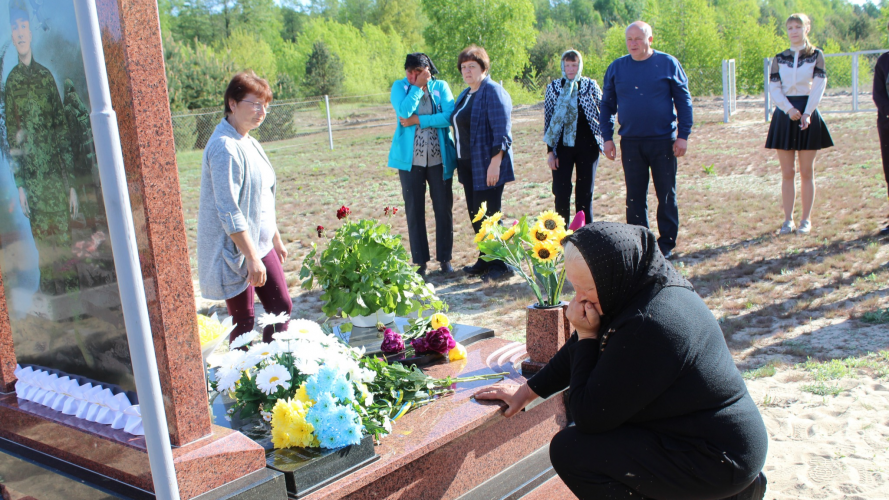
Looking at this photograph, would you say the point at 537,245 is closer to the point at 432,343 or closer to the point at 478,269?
the point at 432,343

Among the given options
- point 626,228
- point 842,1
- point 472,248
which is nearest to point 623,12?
point 842,1

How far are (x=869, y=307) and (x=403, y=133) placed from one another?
359 cm

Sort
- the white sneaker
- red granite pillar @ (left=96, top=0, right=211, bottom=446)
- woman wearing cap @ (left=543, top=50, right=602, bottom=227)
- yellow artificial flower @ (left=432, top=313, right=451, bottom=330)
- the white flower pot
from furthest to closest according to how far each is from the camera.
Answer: the white sneaker, woman wearing cap @ (left=543, top=50, right=602, bottom=227), the white flower pot, yellow artificial flower @ (left=432, top=313, right=451, bottom=330), red granite pillar @ (left=96, top=0, right=211, bottom=446)

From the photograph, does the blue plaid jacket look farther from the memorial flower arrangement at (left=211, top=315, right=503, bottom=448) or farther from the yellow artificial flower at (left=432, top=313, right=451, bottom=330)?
the memorial flower arrangement at (left=211, top=315, right=503, bottom=448)

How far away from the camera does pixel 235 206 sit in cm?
310

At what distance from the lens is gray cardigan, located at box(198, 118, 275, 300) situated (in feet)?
10.1

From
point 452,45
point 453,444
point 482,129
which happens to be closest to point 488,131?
point 482,129

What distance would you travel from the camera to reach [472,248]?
Answer: 23.1 feet

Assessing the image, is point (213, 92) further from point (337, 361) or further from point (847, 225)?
point (337, 361)

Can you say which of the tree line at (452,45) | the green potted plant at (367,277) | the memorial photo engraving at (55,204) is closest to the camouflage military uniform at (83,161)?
the memorial photo engraving at (55,204)

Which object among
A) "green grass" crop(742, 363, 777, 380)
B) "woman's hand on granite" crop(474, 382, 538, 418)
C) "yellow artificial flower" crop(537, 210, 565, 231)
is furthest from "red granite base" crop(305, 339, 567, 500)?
"green grass" crop(742, 363, 777, 380)

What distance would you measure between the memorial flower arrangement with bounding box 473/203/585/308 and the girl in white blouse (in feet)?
13.6

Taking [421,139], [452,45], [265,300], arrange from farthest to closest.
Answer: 1. [452,45]
2. [421,139]
3. [265,300]

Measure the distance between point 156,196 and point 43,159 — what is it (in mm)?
604
